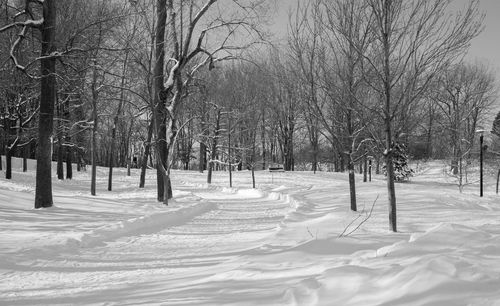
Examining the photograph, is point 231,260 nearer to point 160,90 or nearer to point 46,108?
point 46,108

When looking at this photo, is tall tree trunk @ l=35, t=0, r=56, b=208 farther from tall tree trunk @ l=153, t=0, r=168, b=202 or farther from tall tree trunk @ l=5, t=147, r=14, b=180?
tall tree trunk @ l=5, t=147, r=14, b=180

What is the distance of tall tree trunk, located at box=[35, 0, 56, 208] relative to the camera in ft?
38.2

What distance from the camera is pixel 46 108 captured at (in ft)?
38.6

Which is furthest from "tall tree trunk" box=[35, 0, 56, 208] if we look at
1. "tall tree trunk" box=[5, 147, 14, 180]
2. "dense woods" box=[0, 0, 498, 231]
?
"tall tree trunk" box=[5, 147, 14, 180]

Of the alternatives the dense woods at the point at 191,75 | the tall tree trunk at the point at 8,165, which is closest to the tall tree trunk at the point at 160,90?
the dense woods at the point at 191,75

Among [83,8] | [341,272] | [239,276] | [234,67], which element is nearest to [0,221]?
[239,276]

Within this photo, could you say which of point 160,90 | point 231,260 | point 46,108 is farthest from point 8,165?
point 231,260

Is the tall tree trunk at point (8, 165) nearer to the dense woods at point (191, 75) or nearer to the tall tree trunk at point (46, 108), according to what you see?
the dense woods at point (191, 75)

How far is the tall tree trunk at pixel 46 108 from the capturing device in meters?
11.6

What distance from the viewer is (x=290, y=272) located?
4.96 metres

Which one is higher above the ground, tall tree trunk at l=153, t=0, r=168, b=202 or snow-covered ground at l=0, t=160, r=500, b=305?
tall tree trunk at l=153, t=0, r=168, b=202

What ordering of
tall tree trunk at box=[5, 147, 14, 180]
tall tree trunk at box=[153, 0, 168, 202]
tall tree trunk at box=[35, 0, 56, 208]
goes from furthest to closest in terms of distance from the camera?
1. tall tree trunk at box=[5, 147, 14, 180]
2. tall tree trunk at box=[153, 0, 168, 202]
3. tall tree trunk at box=[35, 0, 56, 208]

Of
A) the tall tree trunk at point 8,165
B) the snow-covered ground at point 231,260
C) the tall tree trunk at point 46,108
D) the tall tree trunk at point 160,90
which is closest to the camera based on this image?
the snow-covered ground at point 231,260

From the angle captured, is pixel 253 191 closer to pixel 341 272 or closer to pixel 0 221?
pixel 0 221
